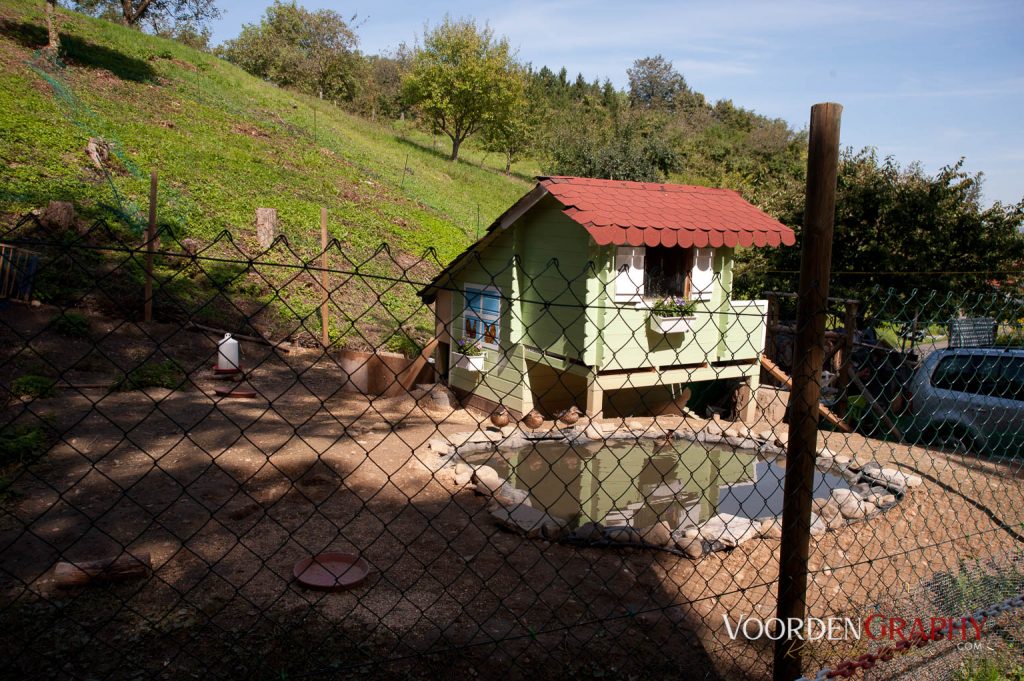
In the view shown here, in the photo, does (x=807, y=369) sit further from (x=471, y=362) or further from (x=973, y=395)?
(x=471, y=362)

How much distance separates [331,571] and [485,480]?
288 cm

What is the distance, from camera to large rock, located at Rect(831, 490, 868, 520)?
598 centimetres

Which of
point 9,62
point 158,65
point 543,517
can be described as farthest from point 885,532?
point 158,65

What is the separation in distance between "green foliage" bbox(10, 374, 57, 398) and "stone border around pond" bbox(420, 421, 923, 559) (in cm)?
413

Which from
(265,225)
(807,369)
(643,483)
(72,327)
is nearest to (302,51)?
(265,225)

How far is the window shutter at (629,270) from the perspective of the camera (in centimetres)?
916

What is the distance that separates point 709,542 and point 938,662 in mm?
2527

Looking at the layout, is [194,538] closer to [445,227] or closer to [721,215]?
[721,215]

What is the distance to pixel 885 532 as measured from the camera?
565 centimetres

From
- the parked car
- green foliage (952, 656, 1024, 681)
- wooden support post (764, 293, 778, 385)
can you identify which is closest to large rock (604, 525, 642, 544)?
green foliage (952, 656, 1024, 681)

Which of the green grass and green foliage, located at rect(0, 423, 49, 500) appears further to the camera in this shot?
the green grass

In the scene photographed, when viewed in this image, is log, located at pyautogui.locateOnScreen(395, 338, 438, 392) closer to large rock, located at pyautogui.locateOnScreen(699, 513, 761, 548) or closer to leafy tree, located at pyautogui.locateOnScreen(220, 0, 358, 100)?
large rock, located at pyautogui.locateOnScreen(699, 513, 761, 548)

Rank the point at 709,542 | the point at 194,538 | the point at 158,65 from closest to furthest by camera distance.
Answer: the point at 194,538 → the point at 709,542 → the point at 158,65

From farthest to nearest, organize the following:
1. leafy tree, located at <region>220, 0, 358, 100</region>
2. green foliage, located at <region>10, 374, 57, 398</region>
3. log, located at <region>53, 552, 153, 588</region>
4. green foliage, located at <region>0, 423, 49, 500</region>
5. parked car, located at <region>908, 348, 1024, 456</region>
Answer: leafy tree, located at <region>220, 0, 358, 100</region>, green foliage, located at <region>10, 374, 57, 398</region>, parked car, located at <region>908, 348, 1024, 456</region>, green foliage, located at <region>0, 423, 49, 500</region>, log, located at <region>53, 552, 153, 588</region>
